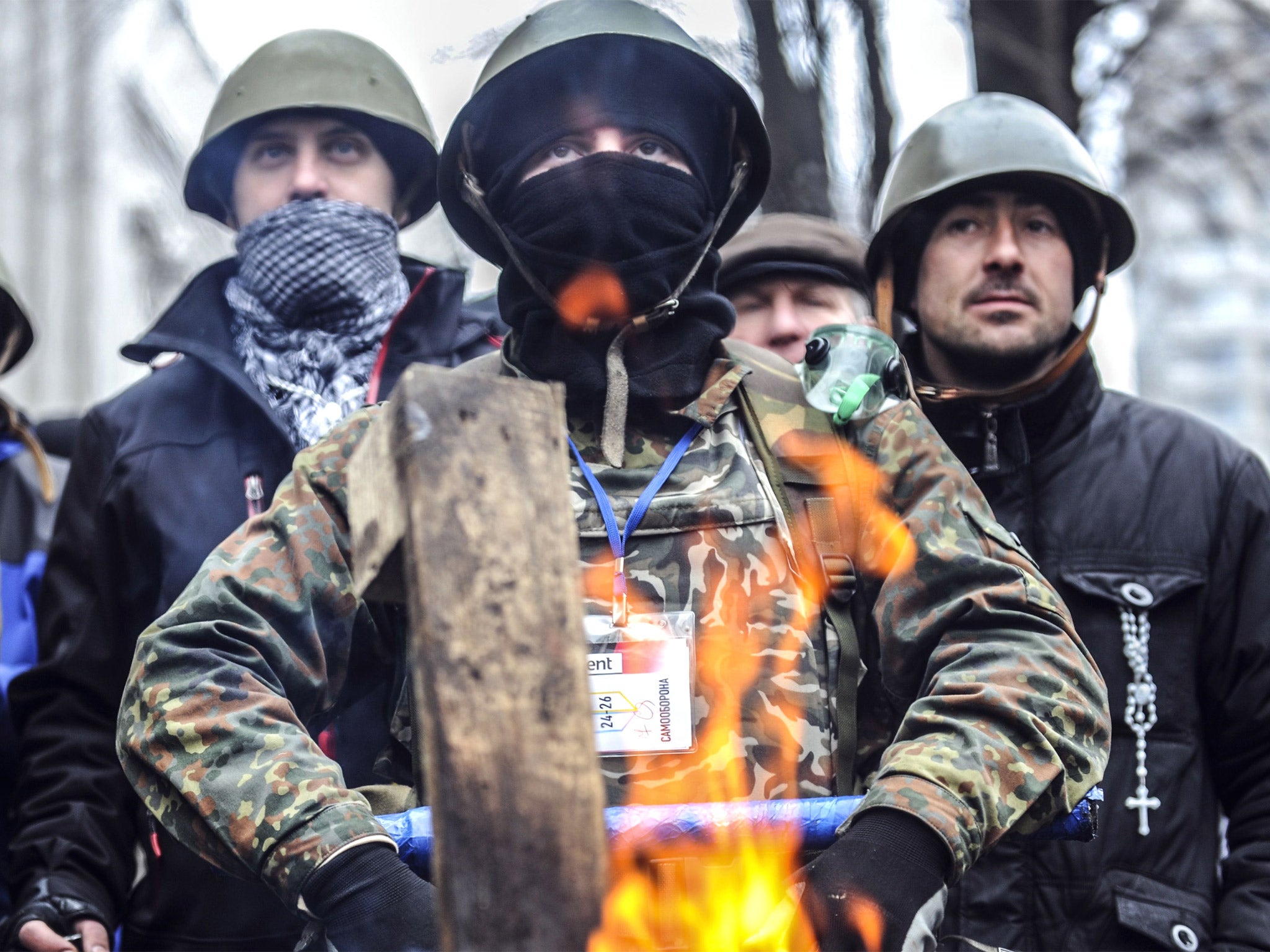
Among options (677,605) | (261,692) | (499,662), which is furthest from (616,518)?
(499,662)

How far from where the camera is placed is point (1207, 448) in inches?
145

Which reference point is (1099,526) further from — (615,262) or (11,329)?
(11,329)

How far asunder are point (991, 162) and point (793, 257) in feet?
2.49

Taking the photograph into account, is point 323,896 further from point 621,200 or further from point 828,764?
point 621,200

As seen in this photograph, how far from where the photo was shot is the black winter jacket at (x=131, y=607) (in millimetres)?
3256

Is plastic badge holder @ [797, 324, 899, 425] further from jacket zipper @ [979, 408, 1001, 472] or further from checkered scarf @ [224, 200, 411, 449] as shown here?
checkered scarf @ [224, 200, 411, 449]

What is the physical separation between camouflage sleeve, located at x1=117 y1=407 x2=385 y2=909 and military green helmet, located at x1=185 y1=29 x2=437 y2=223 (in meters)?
1.59

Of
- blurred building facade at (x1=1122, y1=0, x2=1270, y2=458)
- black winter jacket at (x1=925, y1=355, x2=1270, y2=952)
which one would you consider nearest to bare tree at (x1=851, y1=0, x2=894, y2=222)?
blurred building facade at (x1=1122, y1=0, x2=1270, y2=458)

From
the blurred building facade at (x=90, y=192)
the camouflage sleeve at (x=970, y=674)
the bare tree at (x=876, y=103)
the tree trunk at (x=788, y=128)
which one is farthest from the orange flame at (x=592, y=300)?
the blurred building facade at (x=90, y=192)

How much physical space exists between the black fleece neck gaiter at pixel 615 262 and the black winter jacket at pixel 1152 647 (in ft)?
3.33

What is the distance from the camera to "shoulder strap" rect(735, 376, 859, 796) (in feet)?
8.52

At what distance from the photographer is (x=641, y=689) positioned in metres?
2.55

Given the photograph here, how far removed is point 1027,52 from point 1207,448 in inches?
112

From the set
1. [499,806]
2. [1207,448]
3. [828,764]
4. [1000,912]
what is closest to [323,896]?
[499,806]
